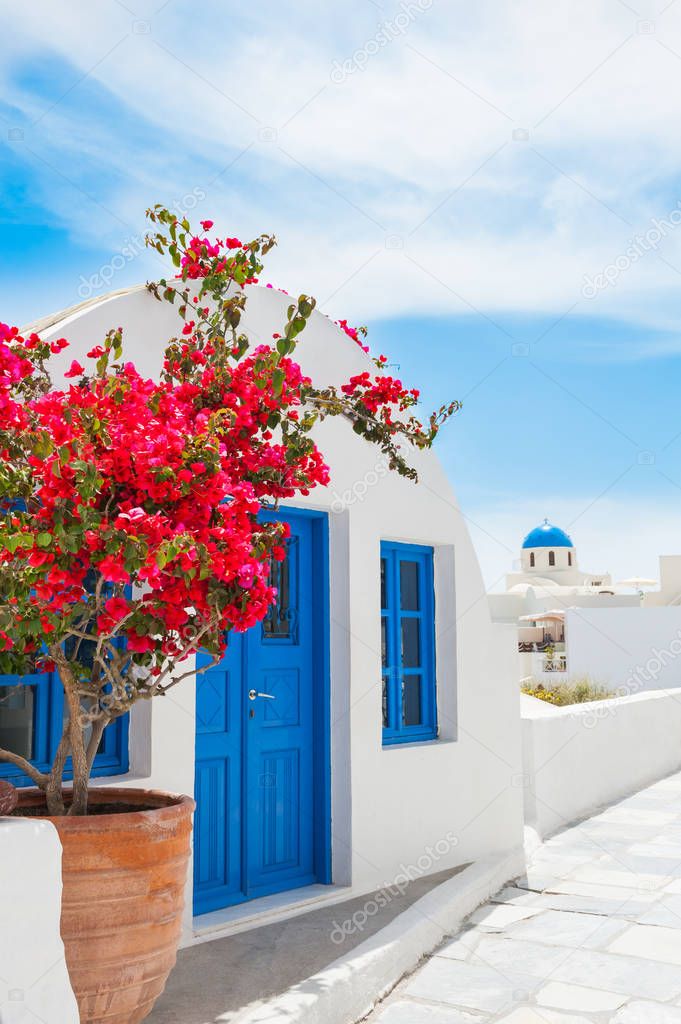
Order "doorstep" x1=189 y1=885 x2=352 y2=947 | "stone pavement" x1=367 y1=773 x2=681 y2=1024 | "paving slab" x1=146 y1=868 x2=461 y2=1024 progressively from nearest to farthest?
"paving slab" x1=146 y1=868 x2=461 y2=1024 < "stone pavement" x1=367 y1=773 x2=681 y2=1024 < "doorstep" x1=189 y1=885 x2=352 y2=947

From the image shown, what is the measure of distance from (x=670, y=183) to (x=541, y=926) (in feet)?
17.0

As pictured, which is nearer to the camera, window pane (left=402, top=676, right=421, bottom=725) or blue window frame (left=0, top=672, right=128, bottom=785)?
blue window frame (left=0, top=672, right=128, bottom=785)

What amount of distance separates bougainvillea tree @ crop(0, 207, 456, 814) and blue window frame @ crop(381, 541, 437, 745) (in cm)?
268

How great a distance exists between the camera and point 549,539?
5653cm

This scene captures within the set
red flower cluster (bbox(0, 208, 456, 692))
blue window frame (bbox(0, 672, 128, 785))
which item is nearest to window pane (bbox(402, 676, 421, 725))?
blue window frame (bbox(0, 672, 128, 785))

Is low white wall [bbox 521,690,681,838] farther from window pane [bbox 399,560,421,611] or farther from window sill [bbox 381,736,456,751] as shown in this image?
window pane [bbox 399,560,421,611]

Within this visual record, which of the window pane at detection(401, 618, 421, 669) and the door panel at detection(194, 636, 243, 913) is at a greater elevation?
the window pane at detection(401, 618, 421, 669)

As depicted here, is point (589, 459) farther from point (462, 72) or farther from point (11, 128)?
point (11, 128)

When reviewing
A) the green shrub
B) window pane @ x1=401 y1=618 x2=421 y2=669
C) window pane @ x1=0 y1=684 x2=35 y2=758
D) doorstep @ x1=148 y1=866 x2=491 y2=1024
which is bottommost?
doorstep @ x1=148 y1=866 x2=491 y2=1024

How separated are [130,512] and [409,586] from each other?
13.7ft

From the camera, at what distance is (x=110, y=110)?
16.9ft

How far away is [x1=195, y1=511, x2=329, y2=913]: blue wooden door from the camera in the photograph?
5.27 metres

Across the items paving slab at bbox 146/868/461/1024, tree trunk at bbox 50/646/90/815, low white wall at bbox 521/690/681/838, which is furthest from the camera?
low white wall at bbox 521/690/681/838

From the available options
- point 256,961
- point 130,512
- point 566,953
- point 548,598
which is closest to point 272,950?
point 256,961
